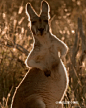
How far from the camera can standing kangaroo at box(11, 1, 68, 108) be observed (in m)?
3.71

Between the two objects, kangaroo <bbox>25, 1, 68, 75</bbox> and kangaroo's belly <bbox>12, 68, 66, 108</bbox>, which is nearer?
kangaroo's belly <bbox>12, 68, 66, 108</bbox>

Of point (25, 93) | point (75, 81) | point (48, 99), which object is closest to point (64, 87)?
point (48, 99)

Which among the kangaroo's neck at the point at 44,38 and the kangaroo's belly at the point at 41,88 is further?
the kangaroo's neck at the point at 44,38

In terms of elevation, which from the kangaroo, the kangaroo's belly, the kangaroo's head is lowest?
the kangaroo's belly

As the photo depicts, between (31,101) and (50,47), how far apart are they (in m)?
0.75

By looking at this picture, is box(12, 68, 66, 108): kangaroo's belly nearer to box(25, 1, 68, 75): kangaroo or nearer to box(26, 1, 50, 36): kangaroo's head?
box(25, 1, 68, 75): kangaroo

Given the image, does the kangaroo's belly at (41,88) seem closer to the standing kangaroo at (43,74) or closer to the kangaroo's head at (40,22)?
the standing kangaroo at (43,74)

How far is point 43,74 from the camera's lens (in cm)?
389

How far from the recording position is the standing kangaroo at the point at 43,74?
12.2 ft

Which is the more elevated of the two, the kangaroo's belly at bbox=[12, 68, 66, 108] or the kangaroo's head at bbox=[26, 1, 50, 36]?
the kangaroo's head at bbox=[26, 1, 50, 36]

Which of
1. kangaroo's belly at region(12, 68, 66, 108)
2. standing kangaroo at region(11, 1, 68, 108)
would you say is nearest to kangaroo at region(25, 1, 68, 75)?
standing kangaroo at region(11, 1, 68, 108)

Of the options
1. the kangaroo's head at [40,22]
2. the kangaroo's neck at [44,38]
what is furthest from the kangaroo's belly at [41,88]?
the kangaroo's head at [40,22]

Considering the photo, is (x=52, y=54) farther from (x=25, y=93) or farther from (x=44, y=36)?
(x=25, y=93)

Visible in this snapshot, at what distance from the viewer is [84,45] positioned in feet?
19.6
